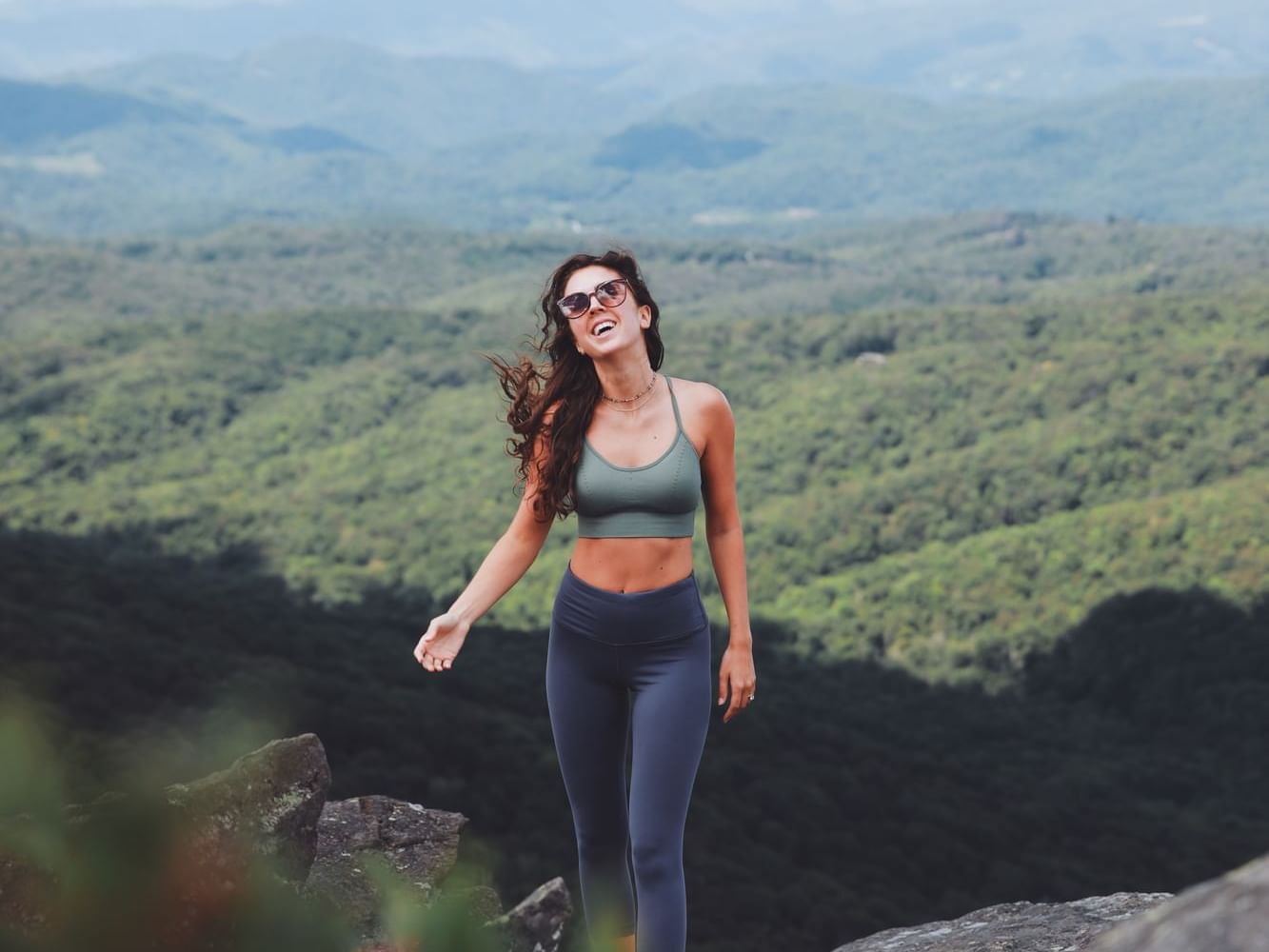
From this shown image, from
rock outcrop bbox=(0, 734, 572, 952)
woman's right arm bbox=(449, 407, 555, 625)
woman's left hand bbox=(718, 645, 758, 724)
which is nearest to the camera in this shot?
rock outcrop bbox=(0, 734, 572, 952)

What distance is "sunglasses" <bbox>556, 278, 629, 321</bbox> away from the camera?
477 centimetres

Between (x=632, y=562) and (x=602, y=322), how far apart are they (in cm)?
76

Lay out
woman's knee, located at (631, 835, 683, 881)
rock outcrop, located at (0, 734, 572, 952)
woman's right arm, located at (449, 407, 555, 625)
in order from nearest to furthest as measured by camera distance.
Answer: rock outcrop, located at (0, 734, 572, 952), woman's knee, located at (631, 835, 683, 881), woman's right arm, located at (449, 407, 555, 625)

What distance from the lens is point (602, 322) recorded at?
4.76 m

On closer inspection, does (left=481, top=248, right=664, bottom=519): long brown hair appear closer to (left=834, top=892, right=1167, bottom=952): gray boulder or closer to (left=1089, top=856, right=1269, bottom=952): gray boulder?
(left=834, top=892, right=1167, bottom=952): gray boulder

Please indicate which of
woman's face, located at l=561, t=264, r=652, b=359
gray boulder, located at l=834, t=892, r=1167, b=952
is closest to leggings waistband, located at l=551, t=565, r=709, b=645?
woman's face, located at l=561, t=264, r=652, b=359

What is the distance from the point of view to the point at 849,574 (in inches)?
3159

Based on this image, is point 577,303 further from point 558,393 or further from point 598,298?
point 558,393

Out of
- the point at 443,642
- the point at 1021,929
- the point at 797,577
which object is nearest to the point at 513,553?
the point at 443,642

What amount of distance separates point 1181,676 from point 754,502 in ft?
120

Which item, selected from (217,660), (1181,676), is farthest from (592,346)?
(1181,676)

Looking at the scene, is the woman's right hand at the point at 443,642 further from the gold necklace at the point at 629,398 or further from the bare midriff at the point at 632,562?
the gold necklace at the point at 629,398

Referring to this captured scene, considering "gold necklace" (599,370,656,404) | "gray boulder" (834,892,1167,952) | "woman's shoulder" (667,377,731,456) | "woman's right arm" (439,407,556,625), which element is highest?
"gold necklace" (599,370,656,404)

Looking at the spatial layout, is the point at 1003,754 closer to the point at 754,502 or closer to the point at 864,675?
the point at 864,675
